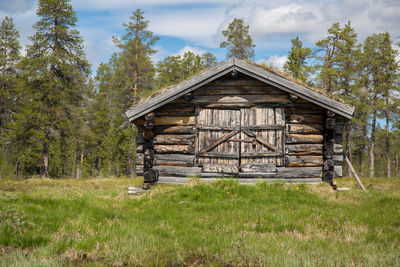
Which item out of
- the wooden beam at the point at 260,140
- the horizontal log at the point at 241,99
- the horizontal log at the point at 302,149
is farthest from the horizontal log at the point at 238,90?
the horizontal log at the point at 302,149

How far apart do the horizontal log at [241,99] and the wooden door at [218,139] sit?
34 cm

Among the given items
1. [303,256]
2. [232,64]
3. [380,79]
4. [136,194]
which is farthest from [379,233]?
[380,79]

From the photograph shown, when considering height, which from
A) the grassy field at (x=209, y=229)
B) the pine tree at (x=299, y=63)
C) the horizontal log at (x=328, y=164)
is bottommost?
the grassy field at (x=209, y=229)

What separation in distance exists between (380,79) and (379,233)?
2857 cm

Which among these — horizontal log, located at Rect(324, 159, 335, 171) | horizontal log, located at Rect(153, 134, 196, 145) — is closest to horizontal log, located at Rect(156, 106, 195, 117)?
horizontal log, located at Rect(153, 134, 196, 145)

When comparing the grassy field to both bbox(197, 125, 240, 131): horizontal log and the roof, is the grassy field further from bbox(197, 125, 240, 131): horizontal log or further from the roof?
the roof

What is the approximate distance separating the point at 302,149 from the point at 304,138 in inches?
16.2

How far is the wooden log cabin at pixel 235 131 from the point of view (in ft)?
34.4

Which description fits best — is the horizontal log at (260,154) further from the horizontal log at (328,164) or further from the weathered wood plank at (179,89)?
the weathered wood plank at (179,89)

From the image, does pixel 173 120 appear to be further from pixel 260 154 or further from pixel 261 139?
pixel 260 154

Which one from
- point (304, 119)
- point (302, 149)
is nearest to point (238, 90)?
point (304, 119)

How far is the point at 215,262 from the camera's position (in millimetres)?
4238

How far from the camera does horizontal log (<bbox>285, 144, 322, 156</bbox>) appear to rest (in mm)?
10539

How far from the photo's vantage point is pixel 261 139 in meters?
10.6
